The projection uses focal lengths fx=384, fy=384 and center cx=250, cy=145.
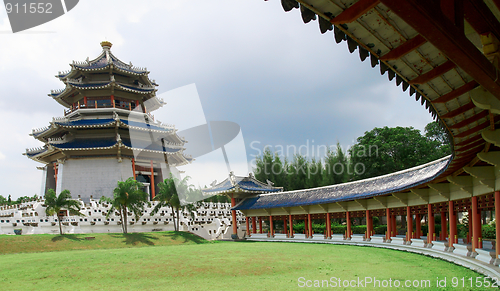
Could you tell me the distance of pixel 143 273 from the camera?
54.3 ft

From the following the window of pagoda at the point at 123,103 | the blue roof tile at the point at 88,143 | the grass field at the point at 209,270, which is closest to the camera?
the grass field at the point at 209,270

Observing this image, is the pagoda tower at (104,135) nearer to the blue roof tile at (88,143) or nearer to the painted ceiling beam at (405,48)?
the blue roof tile at (88,143)

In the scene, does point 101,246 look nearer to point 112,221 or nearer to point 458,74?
point 112,221

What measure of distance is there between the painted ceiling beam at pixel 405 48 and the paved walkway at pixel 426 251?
32.9ft

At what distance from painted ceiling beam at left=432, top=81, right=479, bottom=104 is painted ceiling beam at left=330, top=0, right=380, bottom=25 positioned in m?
3.62

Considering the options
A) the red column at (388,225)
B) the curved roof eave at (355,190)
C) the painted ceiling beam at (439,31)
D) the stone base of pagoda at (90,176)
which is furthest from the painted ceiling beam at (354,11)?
the stone base of pagoda at (90,176)

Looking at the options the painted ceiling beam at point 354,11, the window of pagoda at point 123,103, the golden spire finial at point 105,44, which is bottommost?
the painted ceiling beam at point 354,11

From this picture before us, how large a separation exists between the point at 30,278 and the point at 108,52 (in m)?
43.8

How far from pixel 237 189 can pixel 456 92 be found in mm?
33531

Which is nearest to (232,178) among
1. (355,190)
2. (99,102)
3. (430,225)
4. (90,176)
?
(355,190)

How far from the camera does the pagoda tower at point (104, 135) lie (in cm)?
4744

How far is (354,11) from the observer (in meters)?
5.06

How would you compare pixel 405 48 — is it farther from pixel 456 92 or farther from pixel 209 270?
pixel 209 270

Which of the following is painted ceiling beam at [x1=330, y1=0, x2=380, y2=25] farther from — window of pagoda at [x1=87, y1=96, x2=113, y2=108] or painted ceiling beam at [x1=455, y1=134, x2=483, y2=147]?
window of pagoda at [x1=87, y1=96, x2=113, y2=108]
